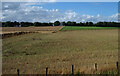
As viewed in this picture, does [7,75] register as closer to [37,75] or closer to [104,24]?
[37,75]

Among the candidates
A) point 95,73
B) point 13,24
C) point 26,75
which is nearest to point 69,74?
point 95,73

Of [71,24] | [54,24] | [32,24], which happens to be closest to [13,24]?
[32,24]

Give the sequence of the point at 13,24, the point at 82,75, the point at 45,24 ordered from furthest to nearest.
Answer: the point at 45,24 → the point at 13,24 → the point at 82,75

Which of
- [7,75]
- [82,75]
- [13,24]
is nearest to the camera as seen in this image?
[82,75]

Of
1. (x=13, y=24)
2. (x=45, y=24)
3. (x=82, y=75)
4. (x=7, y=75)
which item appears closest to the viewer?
(x=82, y=75)

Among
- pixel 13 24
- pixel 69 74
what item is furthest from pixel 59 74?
pixel 13 24

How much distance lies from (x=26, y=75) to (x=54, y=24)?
143 metres

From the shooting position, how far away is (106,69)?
11.0m

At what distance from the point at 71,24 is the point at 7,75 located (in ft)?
482

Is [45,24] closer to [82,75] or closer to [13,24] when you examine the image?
[13,24]

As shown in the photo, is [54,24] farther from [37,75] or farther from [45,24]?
[37,75]

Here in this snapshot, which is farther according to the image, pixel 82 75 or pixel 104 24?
pixel 104 24

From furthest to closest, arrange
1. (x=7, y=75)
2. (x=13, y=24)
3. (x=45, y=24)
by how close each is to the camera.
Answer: (x=45, y=24) < (x=13, y=24) < (x=7, y=75)

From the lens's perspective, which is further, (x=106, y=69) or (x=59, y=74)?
(x=106, y=69)
